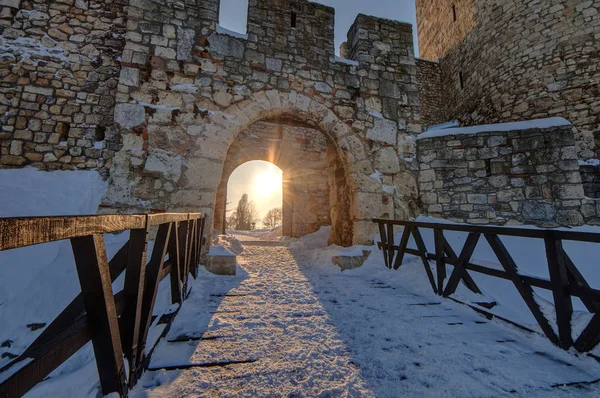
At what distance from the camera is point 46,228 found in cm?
64

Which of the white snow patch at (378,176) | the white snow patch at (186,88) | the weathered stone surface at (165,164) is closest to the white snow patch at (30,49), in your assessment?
the white snow patch at (186,88)

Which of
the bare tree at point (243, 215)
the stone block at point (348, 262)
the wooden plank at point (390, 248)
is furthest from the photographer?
the bare tree at point (243, 215)

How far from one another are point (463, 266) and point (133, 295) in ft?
8.07

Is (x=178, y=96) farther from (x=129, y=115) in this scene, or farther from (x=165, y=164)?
(x=165, y=164)

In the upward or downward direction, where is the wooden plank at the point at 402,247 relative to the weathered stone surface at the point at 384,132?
downward

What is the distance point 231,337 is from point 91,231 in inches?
47.9

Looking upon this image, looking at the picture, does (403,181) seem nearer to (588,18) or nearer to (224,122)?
(224,122)

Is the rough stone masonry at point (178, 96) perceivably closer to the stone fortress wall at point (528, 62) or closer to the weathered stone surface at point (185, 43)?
the weathered stone surface at point (185, 43)

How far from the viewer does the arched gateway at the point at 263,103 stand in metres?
3.57

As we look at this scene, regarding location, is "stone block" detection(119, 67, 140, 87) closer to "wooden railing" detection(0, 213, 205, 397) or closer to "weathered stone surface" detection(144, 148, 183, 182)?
"weathered stone surface" detection(144, 148, 183, 182)

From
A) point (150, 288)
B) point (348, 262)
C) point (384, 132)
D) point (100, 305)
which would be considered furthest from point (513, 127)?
point (100, 305)

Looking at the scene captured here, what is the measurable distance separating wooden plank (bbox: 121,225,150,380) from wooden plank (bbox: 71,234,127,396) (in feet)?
0.49

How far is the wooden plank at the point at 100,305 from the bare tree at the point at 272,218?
2408 cm

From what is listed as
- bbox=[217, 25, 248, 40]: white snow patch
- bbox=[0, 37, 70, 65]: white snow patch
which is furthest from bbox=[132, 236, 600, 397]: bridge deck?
bbox=[0, 37, 70, 65]: white snow patch
